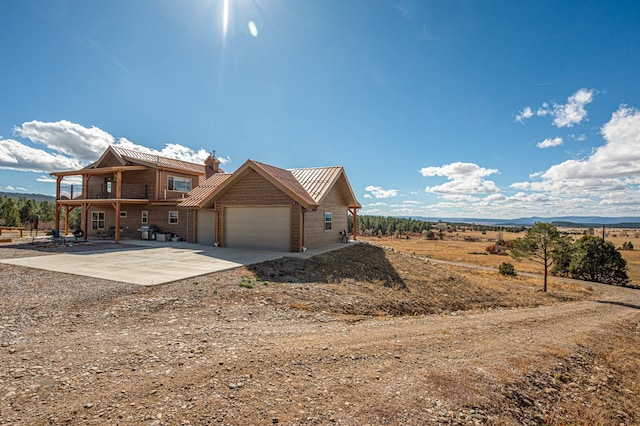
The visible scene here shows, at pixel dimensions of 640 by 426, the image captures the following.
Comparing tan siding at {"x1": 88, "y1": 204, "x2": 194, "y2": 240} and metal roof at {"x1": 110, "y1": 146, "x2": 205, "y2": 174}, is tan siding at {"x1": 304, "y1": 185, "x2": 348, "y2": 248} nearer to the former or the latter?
tan siding at {"x1": 88, "y1": 204, "x2": 194, "y2": 240}

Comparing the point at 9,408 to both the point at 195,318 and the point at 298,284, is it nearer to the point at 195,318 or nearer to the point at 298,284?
the point at 195,318

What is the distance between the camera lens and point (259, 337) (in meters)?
5.35

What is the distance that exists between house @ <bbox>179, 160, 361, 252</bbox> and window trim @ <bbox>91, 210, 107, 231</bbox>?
9.93 metres

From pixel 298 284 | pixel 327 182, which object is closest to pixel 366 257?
pixel 327 182

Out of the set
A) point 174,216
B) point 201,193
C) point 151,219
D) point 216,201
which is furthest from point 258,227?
point 151,219

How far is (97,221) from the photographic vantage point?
2452cm

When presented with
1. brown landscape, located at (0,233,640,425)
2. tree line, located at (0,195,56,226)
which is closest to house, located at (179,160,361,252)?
brown landscape, located at (0,233,640,425)

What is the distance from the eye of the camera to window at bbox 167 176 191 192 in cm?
2317

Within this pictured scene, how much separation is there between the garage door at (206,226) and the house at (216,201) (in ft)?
0.21

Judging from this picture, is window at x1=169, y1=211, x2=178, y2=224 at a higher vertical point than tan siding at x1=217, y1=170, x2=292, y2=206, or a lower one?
lower

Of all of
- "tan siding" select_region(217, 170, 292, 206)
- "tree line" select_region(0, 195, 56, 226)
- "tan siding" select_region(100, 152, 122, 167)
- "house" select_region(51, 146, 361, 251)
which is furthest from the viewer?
"tree line" select_region(0, 195, 56, 226)

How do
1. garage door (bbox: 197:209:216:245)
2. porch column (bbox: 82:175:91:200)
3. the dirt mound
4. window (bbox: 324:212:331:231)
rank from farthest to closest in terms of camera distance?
porch column (bbox: 82:175:91:200) → garage door (bbox: 197:209:216:245) → window (bbox: 324:212:331:231) → the dirt mound

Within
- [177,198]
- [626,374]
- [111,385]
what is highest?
[177,198]

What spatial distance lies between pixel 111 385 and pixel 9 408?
0.84 metres
